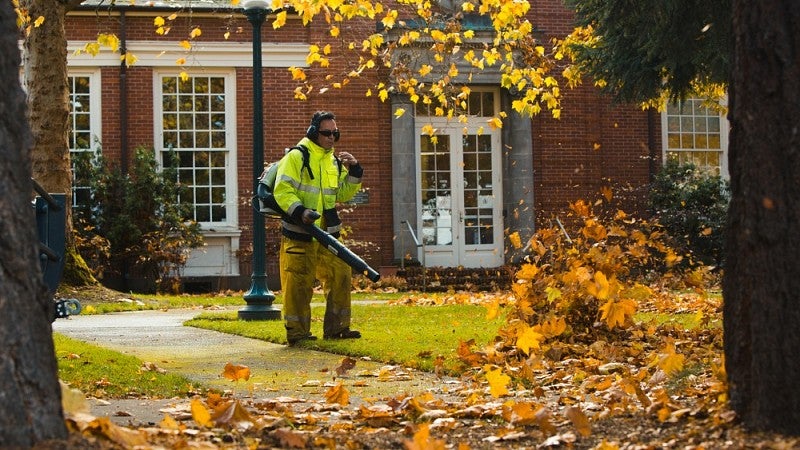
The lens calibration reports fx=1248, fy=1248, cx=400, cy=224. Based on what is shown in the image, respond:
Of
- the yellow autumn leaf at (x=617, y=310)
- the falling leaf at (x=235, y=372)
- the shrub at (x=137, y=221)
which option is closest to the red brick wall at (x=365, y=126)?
the shrub at (x=137, y=221)

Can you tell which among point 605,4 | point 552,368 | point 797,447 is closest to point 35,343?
point 797,447

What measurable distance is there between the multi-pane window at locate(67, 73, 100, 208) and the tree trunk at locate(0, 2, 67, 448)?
19.2 metres

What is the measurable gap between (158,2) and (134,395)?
55.7 feet

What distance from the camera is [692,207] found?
2345 cm

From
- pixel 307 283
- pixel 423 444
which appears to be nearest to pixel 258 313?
pixel 307 283

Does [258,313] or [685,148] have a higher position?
[685,148]

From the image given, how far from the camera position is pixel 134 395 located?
7.31m

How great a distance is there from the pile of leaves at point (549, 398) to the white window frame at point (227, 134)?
44.6 ft

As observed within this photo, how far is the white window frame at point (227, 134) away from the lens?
76.7 ft

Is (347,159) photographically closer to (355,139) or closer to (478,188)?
(355,139)

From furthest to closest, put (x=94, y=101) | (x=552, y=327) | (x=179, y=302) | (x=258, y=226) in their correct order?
(x=94, y=101) < (x=179, y=302) < (x=258, y=226) < (x=552, y=327)

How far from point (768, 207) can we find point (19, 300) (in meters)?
2.84

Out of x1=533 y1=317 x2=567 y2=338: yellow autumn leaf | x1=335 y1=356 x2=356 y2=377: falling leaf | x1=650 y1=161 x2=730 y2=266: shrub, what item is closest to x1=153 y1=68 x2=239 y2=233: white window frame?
x1=650 y1=161 x2=730 y2=266: shrub

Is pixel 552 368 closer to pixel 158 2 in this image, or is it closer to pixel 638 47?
pixel 638 47
